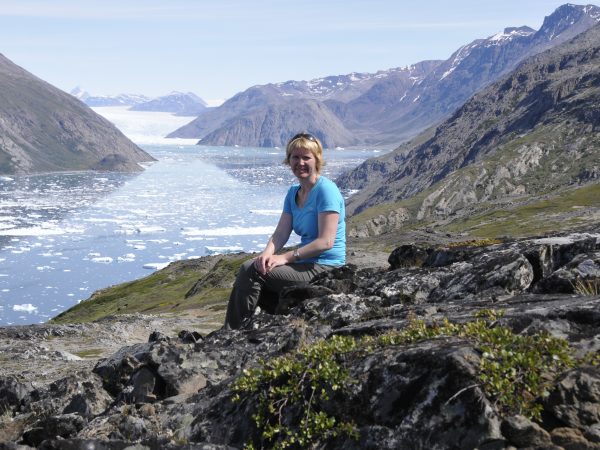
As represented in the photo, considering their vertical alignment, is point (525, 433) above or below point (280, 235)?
below

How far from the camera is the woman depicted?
14469 mm

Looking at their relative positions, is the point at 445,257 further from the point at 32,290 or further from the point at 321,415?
the point at 32,290

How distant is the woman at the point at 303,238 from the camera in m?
14.5

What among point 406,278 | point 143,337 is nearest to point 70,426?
point 406,278

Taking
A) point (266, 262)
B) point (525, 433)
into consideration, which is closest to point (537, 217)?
point (266, 262)

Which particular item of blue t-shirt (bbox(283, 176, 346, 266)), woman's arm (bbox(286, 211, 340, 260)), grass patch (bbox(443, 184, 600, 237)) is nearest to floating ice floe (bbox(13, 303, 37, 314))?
grass patch (bbox(443, 184, 600, 237))

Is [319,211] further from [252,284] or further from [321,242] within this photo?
[252,284]

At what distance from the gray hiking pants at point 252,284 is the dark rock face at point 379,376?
1.27 ft

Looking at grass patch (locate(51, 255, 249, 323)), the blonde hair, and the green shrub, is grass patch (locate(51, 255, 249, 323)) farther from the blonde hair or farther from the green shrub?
the green shrub

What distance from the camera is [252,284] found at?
15.0 metres

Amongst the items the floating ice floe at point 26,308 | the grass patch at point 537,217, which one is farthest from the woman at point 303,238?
the floating ice floe at point 26,308

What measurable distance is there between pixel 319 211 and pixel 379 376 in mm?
7431

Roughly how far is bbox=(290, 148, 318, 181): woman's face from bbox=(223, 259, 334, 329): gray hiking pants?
2369mm

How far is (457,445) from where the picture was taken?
20.3 feet
